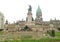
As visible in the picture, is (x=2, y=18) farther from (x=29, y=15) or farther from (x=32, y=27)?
(x=32, y=27)

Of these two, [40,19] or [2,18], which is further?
[40,19]

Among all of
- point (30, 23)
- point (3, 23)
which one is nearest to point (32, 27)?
point (30, 23)

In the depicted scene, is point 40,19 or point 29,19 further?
point 40,19

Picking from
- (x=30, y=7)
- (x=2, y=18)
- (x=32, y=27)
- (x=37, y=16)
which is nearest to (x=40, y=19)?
(x=37, y=16)

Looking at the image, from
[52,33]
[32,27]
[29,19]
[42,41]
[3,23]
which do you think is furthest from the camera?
[3,23]

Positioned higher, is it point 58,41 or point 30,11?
point 30,11

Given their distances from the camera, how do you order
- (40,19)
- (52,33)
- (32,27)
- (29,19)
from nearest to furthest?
(52,33) → (32,27) → (29,19) → (40,19)

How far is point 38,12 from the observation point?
102938mm

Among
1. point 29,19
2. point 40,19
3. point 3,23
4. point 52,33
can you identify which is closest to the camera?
point 52,33

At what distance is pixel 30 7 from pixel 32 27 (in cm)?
913

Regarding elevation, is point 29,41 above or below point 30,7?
below

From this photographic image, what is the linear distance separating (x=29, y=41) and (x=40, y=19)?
6450cm

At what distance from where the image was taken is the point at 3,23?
295ft

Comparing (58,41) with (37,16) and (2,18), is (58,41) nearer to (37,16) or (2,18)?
(2,18)
